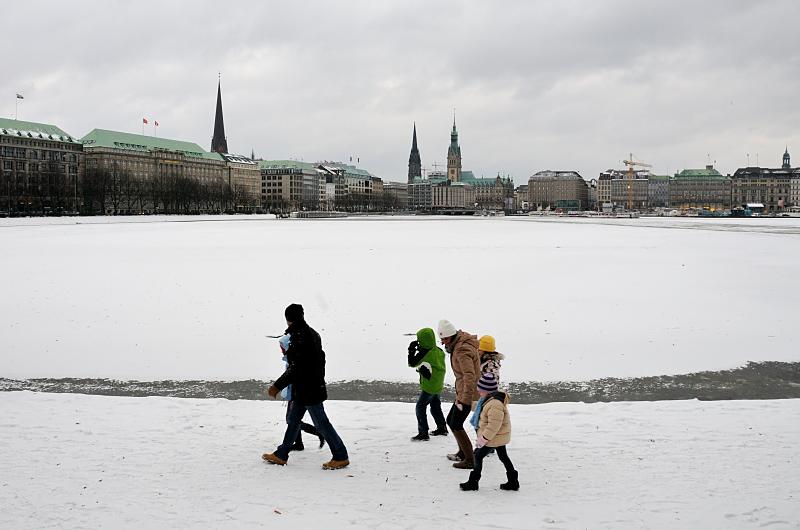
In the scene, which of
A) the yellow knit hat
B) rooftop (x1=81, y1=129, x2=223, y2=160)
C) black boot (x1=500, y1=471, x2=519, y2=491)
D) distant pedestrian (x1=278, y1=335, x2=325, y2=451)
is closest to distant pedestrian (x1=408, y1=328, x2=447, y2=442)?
the yellow knit hat

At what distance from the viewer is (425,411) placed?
931 centimetres

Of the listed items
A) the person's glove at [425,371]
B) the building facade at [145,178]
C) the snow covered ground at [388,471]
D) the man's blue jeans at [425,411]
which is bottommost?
the snow covered ground at [388,471]

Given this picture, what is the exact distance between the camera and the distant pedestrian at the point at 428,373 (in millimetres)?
8562

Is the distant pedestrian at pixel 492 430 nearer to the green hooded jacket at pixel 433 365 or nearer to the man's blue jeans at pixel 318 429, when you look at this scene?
the green hooded jacket at pixel 433 365

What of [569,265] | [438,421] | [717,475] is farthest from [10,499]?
[569,265]

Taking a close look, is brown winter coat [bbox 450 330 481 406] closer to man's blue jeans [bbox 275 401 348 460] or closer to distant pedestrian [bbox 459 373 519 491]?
distant pedestrian [bbox 459 373 519 491]

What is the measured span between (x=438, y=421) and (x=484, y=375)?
198cm

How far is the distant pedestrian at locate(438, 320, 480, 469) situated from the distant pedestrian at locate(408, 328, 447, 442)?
0.79 ft

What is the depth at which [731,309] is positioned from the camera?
65.1 feet

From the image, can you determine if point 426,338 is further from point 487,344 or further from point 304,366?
point 304,366

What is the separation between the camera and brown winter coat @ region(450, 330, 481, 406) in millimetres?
8219

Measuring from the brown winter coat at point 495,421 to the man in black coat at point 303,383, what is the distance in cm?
180

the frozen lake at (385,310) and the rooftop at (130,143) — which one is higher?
the rooftop at (130,143)

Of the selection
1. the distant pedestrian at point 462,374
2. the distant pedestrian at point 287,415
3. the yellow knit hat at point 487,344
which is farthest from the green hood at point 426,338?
the distant pedestrian at point 287,415
